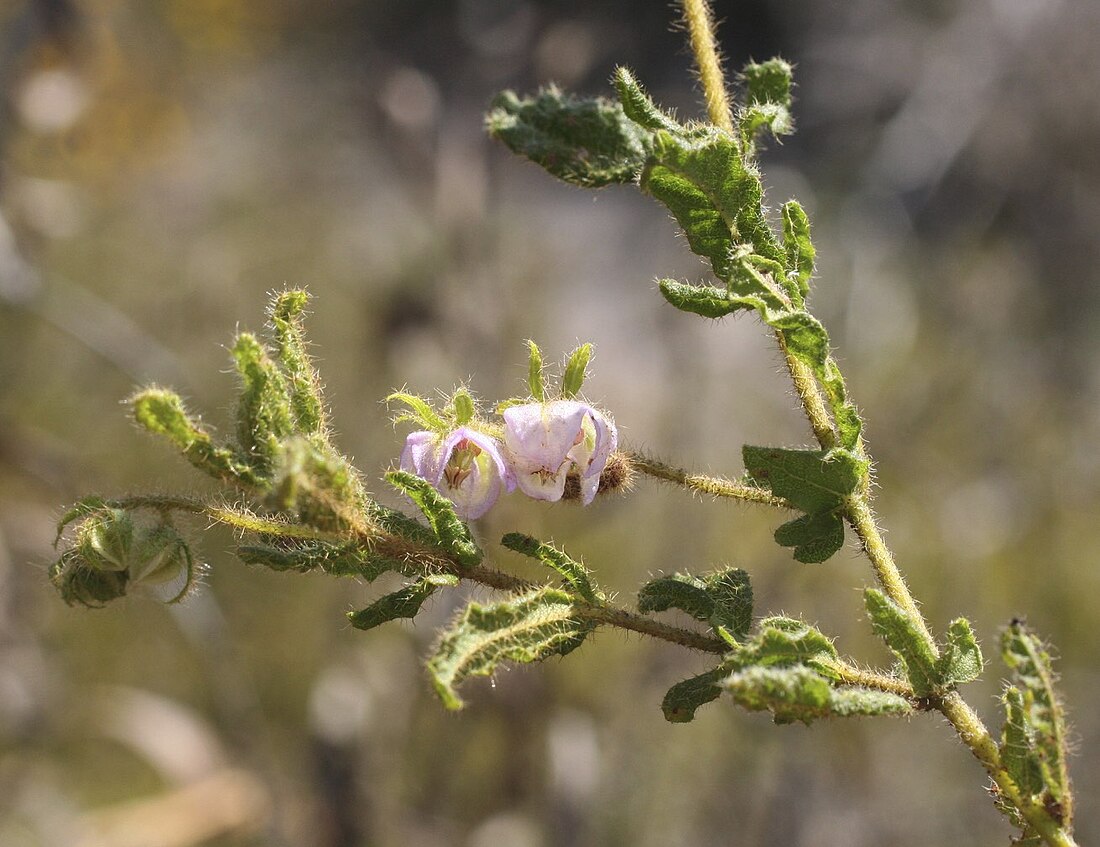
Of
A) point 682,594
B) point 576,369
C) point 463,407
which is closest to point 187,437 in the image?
point 463,407

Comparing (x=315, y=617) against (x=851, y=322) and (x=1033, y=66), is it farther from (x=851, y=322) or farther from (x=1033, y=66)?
(x=1033, y=66)

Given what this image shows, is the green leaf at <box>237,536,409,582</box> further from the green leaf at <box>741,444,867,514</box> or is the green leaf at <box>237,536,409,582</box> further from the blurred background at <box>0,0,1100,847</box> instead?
the blurred background at <box>0,0,1100,847</box>

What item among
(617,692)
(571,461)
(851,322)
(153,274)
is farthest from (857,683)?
(153,274)

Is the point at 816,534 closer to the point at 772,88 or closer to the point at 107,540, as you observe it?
the point at 772,88

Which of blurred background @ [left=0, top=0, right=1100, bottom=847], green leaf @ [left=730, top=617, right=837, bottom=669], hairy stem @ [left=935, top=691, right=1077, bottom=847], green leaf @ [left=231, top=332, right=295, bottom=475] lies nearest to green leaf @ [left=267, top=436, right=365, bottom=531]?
green leaf @ [left=231, top=332, right=295, bottom=475]

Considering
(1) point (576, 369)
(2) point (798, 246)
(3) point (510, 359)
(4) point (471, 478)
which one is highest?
(3) point (510, 359)

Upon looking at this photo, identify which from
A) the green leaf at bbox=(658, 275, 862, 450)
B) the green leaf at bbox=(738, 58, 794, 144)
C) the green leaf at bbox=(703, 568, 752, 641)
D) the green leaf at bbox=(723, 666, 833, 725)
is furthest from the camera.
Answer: the green leaf at bbox=(738, 58, 794, 144)

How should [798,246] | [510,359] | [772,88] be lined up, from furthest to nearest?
[510,359] < [772,88] < [798,246]
